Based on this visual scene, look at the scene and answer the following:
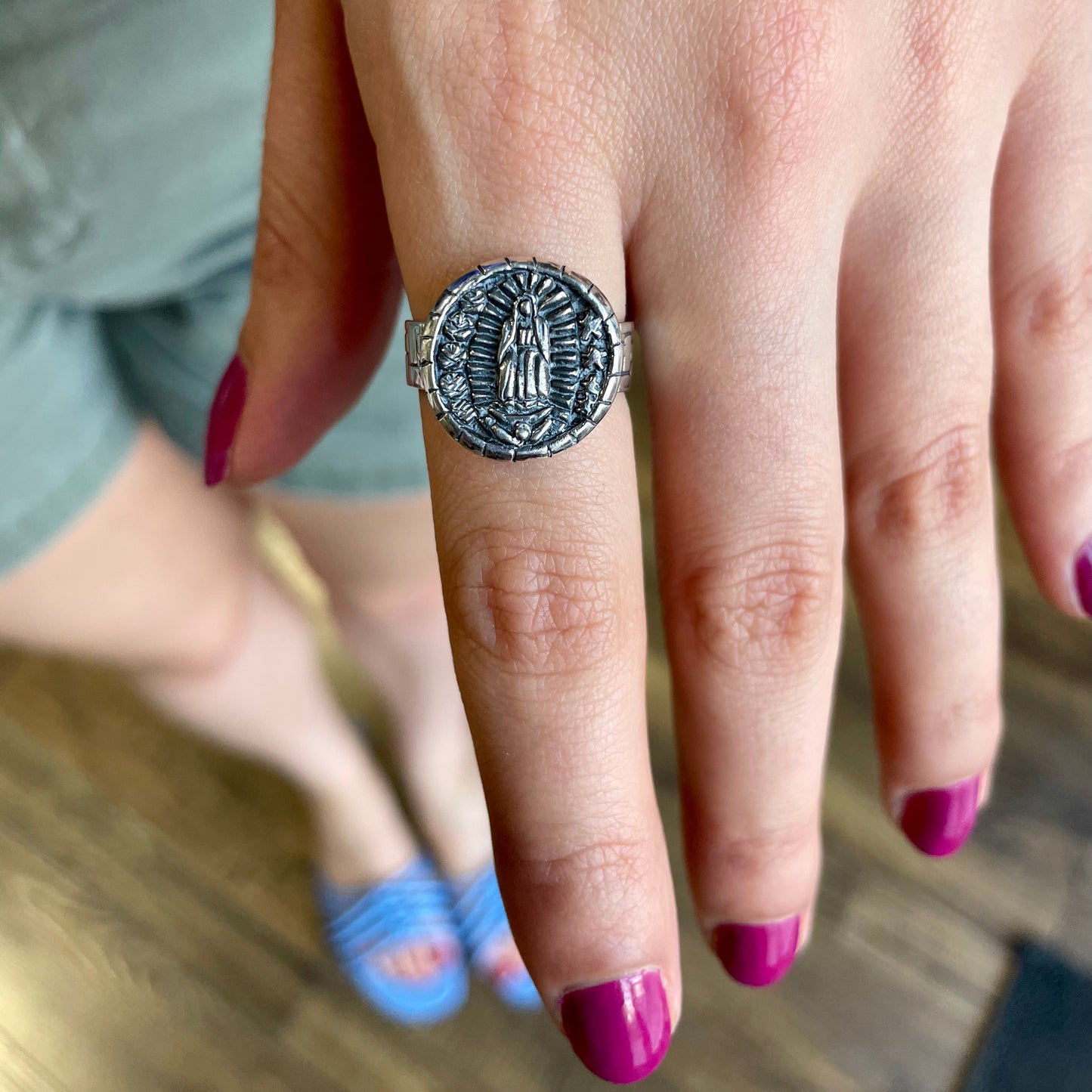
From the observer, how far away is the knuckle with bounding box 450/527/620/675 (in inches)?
23.3

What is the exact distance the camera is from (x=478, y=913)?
1627 mm

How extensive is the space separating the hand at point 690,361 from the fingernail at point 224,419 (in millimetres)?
31

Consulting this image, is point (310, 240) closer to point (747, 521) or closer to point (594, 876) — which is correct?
point (747, 521)

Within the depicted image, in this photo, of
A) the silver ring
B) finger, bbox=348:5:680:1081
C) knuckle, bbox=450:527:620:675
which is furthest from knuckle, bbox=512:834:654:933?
the silver ring

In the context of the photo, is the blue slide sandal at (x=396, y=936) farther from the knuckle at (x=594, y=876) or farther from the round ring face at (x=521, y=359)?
the round ring face at (x=521, y=359)

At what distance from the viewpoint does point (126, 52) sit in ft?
2.44

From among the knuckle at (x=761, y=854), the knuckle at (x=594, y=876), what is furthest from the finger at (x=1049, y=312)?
the knuckle at (x=594, y=876)

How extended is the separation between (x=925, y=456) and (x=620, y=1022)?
0.49 m

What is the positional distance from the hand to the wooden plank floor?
89 cm

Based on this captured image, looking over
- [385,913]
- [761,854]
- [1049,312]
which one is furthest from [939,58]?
[385,913]

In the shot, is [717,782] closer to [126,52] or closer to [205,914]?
[126,52]

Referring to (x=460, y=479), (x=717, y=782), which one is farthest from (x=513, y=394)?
(x=717, y=782)

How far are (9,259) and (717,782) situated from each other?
79 cm

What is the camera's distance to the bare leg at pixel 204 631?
98 cm
